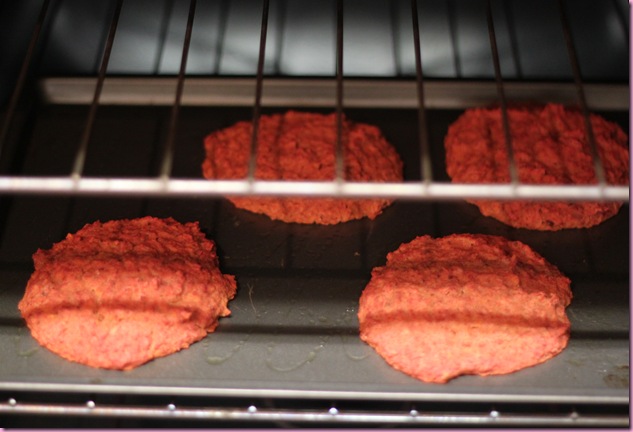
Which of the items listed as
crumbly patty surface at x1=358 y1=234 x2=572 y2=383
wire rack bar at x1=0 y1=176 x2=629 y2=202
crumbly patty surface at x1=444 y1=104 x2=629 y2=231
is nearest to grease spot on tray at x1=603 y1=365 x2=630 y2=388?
crumbly patty surface at x1=358 y1=234 x2=572 y2=383

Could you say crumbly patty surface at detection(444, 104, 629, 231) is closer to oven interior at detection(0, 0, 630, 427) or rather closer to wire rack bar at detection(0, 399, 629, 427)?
oven interior at detection(0, 0, 630, 427)

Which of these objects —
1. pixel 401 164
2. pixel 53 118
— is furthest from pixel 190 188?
pixel 53 118

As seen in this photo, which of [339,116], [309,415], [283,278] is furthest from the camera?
[283,278]

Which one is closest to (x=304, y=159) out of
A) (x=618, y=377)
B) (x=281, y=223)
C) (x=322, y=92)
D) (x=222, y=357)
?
(x=281, y=223)

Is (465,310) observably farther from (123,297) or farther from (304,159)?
(123,297)

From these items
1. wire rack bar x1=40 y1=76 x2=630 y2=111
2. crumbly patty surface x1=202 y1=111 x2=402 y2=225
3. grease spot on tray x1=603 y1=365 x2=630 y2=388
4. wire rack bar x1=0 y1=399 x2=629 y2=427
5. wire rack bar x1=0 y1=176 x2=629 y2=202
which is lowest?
wire rack bar x1=0 y1=399 x2=629 y2=427

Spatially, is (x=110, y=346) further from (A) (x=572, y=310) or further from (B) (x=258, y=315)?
(A) (x=572, y=310)

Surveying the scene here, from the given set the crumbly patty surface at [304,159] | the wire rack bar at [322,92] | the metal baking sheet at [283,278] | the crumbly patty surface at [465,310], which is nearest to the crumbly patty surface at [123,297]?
the metal baking sheet at [283,278]
